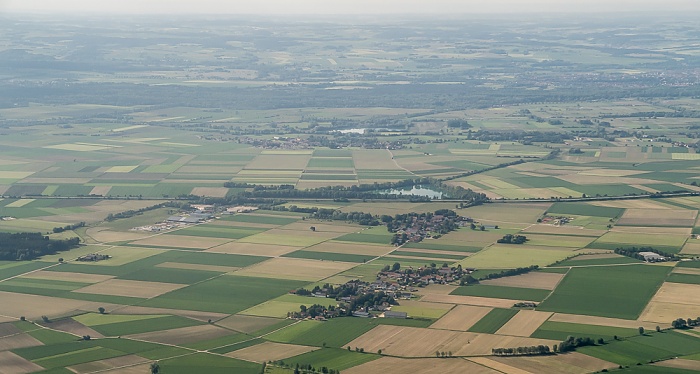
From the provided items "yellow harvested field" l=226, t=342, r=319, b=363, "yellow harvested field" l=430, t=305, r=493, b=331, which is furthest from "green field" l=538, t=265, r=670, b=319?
"yellow harvested field" l=226, t=342, r=319, b=363

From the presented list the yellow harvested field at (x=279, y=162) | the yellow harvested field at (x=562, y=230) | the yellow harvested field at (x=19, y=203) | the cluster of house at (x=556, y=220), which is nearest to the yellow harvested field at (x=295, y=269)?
the yellow harvested field at (x=562, y=230)

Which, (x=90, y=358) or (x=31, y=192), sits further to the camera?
(x=31, y=192)

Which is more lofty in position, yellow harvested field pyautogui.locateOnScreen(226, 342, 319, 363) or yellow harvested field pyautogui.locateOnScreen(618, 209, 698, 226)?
yellow harvested field pyautogui.locateOnScreen(226, 342, 319, 363)

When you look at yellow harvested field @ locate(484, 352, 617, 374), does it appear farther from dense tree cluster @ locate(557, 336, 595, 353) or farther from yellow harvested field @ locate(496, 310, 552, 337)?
yellow harvested field @ locate(496, 310, 552, 337)

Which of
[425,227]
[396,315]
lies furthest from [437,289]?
[425,227]

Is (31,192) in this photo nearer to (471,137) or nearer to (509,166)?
(509,166)

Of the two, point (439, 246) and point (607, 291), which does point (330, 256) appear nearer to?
point (439, 246)

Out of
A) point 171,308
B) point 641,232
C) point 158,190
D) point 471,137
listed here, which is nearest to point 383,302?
point 171,308
